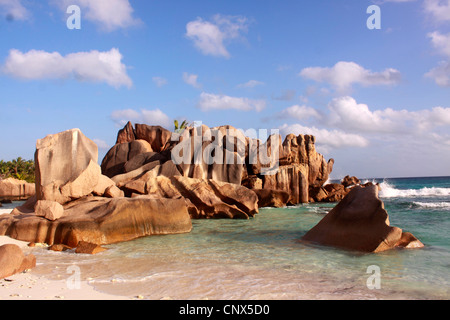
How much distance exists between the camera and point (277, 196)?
2827 centimetres

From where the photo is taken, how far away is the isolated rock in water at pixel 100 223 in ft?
35.1

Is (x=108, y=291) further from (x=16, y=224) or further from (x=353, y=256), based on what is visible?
(x=16, y=224)

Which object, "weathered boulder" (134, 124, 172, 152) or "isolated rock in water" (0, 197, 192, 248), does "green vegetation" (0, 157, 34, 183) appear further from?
"isolated rock in water" (0, 197, 192, 248)

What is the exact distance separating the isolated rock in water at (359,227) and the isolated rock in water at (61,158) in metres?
9.65

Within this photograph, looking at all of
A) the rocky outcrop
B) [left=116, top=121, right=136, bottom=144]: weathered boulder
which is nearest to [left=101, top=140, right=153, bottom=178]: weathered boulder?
the rocky outcrop

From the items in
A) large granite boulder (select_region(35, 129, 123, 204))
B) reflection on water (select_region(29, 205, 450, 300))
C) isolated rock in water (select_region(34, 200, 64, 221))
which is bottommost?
reflection on water (select_region(29, 205, 450, 300))

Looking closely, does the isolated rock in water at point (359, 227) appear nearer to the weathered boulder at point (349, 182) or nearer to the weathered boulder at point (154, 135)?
the weathered boulder at point (154, 135)

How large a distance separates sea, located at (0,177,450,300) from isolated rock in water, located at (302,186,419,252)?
→ 0.43m

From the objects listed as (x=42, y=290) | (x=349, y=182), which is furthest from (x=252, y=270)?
(x=349, y=182)

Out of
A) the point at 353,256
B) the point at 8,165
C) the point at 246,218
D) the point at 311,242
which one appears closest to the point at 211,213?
the point at 246,218

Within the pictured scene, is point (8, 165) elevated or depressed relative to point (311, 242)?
elevated

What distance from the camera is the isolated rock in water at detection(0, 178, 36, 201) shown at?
42656 mm

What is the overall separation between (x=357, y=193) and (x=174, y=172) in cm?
1510
